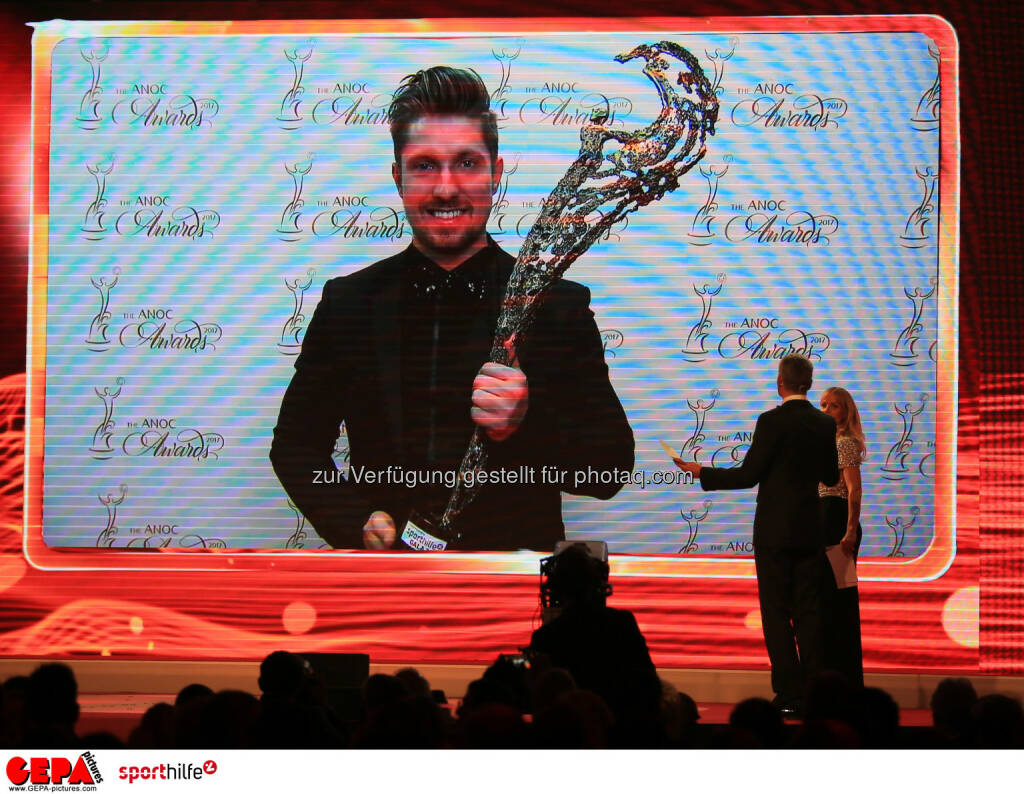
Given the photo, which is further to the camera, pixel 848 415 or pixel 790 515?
pixel 848 415

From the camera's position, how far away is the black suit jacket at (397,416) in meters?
4.98

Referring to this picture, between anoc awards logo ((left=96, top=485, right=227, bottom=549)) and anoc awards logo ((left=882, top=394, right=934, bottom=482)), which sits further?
anoc awards logo ((left=96, top=485, right=227, bottom=549))

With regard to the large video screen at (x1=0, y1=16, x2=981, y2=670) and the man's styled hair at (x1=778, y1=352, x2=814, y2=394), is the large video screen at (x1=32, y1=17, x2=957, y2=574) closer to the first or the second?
the large video screen at (x1=0, y1=16, x2=981, y2=670)

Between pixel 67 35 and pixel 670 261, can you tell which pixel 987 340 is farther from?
pixel 67 35

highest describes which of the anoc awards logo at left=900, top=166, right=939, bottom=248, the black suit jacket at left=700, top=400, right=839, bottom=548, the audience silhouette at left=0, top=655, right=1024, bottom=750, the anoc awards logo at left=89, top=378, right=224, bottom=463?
the anoc awards logo at left=900, top=166, right=939, bottom=248

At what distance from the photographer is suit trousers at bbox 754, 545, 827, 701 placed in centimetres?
409

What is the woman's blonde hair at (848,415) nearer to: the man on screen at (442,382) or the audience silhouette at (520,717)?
the man on screen at (442,382)

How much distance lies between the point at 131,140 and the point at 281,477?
1491 millimetres

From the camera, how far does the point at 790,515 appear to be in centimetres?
414

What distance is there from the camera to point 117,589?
5074 mm

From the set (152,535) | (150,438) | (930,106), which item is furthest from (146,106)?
(930,106)
